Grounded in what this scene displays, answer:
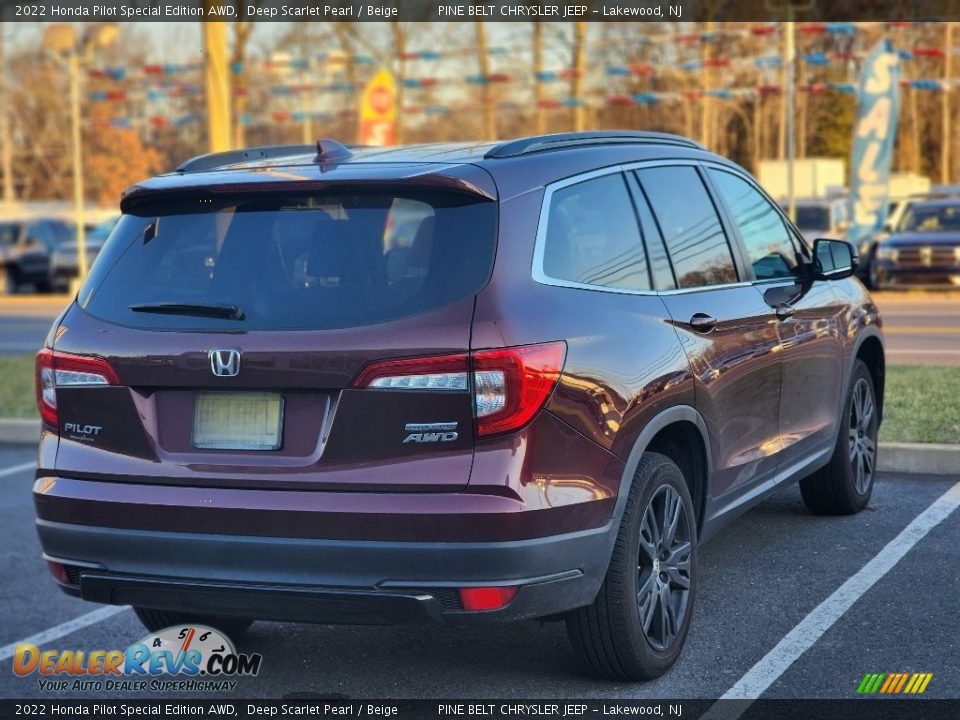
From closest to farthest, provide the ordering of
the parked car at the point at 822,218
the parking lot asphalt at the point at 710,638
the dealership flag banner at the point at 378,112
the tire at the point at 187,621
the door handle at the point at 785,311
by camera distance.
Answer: the parking lot asphalt at the point at 710,638, the tire at the point at 187,621, the door handle at the point at 785,311, the dealership flag banner at the point at 378,112, the parked car at the point at 822,218

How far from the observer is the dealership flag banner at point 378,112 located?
26947mm

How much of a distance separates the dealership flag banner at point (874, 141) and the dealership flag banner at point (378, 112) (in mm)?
9365

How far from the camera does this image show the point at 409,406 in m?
3.82

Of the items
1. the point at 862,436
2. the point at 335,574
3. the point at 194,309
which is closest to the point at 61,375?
the point at 194,309

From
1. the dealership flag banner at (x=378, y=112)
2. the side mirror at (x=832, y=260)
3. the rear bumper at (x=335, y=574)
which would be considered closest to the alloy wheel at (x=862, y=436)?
the side mirror at (x=832, y=260)

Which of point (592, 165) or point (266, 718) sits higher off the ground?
point (592, 165)

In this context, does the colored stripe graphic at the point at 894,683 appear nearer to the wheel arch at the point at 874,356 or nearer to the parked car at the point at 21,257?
the wheel arch at the point at 874,356

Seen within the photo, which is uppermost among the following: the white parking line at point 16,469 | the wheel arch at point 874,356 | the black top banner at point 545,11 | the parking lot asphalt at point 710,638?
the black top banner at point 545,11

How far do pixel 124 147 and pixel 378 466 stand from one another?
184 ft

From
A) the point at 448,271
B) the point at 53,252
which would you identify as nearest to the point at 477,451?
the point at 448,271

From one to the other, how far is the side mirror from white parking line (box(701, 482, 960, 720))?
126 centimetres

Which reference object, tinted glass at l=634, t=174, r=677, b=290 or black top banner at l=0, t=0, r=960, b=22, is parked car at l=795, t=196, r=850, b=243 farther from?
tinted glass at l=634, t=174, r=677, b=290

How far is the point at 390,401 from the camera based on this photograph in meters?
3.83

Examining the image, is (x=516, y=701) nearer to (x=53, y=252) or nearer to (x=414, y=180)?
(x=414, y=180)
